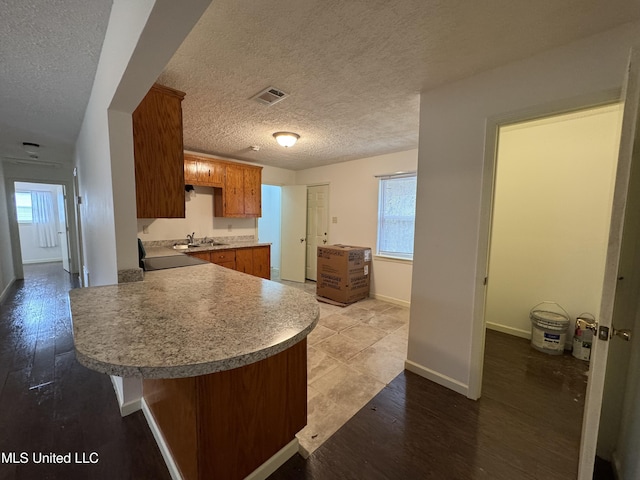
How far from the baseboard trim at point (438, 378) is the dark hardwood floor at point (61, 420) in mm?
1869

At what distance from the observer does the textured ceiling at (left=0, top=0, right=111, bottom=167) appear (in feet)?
4.02

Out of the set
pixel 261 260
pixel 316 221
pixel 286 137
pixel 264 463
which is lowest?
pixel 264 463

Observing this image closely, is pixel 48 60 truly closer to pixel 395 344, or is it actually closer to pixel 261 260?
pixel 261 260

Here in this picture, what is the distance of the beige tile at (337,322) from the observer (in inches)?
123

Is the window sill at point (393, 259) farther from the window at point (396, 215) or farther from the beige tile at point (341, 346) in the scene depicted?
the beige tile at point (341, 346)

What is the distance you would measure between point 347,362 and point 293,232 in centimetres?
331

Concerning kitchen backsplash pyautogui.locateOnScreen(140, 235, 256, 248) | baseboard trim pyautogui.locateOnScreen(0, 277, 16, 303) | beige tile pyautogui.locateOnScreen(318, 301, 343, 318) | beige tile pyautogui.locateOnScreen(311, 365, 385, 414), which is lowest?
beige tile pyautogui.locateOnScreen(311, 365, 385, 414)

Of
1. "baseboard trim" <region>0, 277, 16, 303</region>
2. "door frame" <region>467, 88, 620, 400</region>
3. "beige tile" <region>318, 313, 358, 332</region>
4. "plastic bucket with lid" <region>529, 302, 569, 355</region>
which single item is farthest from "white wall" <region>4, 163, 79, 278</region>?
"plastic bucket with lid" <region>529, 302, 569, 355</region>

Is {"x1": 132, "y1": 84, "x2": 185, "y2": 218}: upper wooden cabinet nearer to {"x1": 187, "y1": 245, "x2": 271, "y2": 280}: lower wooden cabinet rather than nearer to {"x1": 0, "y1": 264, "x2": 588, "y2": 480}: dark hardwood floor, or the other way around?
{"x1": 0, "y1": 264, "x2": 588, "y2": 480}: dark hardwood floor

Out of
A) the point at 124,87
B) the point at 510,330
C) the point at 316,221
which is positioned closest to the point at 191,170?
the point at 316,221

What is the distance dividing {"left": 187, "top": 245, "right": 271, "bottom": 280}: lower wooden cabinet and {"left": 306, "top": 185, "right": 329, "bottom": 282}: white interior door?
3.61 ft

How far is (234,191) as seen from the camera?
4.24 metres

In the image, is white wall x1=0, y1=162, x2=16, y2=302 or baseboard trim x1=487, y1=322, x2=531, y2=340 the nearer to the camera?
baseboard trim x1=487, y1=322, x2=531, y2=340

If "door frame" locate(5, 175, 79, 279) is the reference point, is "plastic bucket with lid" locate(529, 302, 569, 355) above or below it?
below
